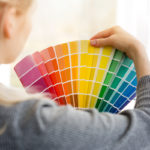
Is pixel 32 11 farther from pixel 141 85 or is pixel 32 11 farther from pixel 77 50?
pixel 141 85

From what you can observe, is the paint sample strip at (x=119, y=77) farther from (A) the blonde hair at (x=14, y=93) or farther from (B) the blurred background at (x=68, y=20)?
(B) the blurred background at (x=68, y=20)

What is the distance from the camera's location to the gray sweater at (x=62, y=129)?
1.29ft

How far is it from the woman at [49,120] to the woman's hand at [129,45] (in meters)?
0.03

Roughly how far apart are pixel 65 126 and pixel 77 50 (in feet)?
0.75

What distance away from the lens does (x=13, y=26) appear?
1.53 ft

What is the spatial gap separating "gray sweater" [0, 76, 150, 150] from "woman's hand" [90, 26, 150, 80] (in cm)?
14

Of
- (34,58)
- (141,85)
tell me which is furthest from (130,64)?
(34,58)

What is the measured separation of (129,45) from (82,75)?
123 mm

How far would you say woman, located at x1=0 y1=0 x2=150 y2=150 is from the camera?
39cm

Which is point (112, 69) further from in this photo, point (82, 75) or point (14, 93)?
point (14, 93)

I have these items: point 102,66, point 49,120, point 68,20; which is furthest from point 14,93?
point 68,20

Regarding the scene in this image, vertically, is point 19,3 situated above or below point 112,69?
above

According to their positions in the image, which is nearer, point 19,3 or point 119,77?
point 19,3

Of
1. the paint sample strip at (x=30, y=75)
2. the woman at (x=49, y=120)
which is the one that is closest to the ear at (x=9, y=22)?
the woman at (x=49, y=120)
